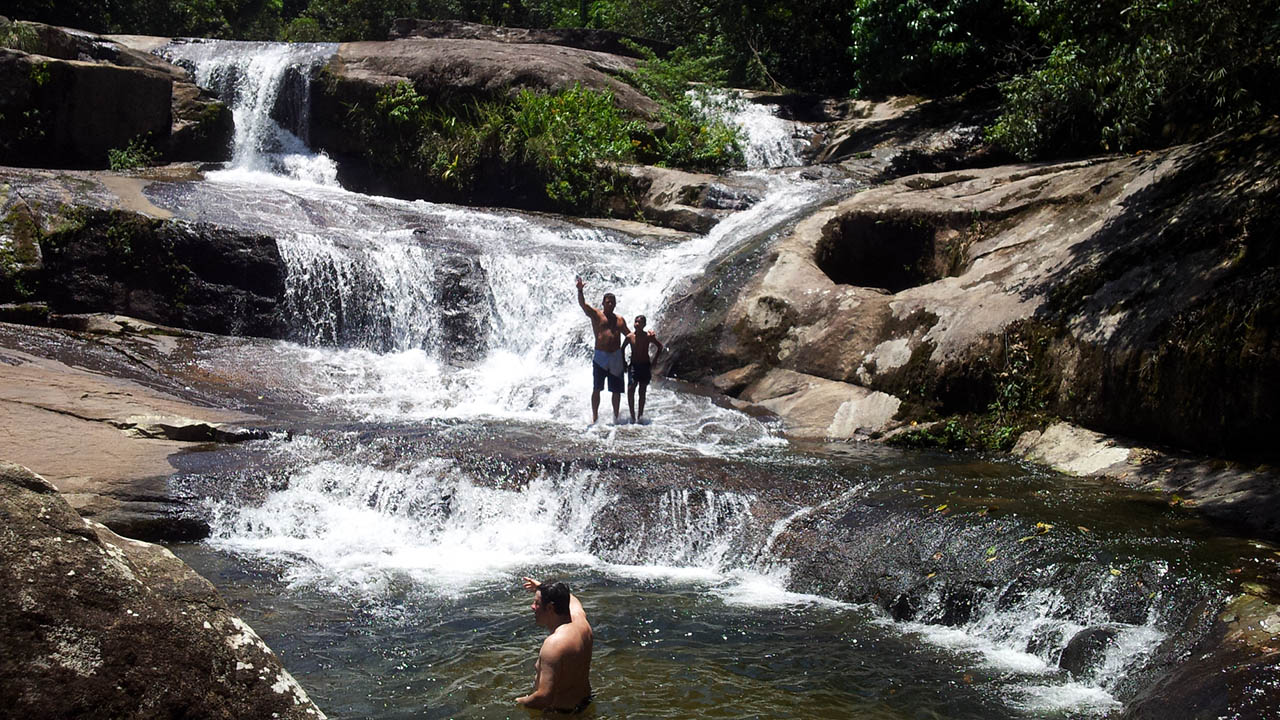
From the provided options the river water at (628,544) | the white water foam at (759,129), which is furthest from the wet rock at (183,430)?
the white water foam at (759,129)

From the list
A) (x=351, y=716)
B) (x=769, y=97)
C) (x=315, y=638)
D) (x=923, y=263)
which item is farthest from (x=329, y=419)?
(x=769, y=97)

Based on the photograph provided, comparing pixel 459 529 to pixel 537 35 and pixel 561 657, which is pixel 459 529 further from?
pixel 537 35

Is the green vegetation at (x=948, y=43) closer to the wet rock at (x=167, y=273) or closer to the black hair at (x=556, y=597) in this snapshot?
the black hair at (x=556, y=597)

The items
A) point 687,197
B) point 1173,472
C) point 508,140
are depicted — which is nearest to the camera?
point 1173,472

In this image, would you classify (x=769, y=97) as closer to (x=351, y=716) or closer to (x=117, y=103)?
(x=117, y=103)

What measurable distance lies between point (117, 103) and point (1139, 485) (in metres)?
17.6

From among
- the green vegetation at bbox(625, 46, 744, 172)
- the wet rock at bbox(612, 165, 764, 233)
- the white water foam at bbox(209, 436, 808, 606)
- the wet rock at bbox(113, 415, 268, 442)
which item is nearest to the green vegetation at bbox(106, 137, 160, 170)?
the wet rock at bbox(612, 165, 764, 233)

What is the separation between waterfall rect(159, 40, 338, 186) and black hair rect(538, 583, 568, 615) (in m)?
17.5

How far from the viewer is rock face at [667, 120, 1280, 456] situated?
851 centimetres

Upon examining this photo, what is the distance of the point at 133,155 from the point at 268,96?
4.20m

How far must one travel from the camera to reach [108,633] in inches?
109

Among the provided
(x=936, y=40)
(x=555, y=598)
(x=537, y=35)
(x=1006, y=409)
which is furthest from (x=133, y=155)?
(x=555, y=598)

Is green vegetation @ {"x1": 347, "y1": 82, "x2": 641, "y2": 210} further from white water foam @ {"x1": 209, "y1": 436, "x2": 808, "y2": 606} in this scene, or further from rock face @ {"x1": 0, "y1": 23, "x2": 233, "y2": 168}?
white water foam @ {"x1": 209, "y1": 436, "x2": 808, "y2": 606}

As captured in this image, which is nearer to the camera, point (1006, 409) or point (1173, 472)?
point (1173, 472)
